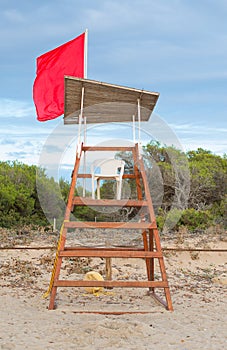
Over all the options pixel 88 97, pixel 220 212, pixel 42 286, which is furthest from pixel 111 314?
pixel 220 212

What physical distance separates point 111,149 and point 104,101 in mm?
775

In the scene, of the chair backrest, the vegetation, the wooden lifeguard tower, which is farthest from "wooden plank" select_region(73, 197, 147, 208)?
the vegetation

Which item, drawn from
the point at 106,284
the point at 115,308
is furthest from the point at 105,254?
the point at 115,308

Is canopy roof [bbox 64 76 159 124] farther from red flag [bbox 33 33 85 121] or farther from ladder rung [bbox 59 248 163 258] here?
ladder rung [bbox 59 248 163 258]

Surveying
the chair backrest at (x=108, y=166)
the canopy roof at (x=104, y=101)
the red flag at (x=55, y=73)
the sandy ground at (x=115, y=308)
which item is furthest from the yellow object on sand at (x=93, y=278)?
the red flag at (x=55, y=73)

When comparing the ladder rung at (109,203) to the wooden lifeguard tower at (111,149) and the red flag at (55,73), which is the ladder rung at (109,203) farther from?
the red flag at (55,73)

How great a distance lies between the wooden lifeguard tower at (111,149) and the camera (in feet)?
18.2

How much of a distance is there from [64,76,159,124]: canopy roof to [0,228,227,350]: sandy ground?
288cm

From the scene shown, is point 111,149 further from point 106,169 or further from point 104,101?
point 104,101

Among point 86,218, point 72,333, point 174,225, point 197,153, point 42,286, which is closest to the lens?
point 72,333

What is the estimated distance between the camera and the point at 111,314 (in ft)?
17.2

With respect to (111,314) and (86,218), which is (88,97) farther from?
(86,218)

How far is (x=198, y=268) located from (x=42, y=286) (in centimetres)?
355

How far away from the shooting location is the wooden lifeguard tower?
5547 millimetres
